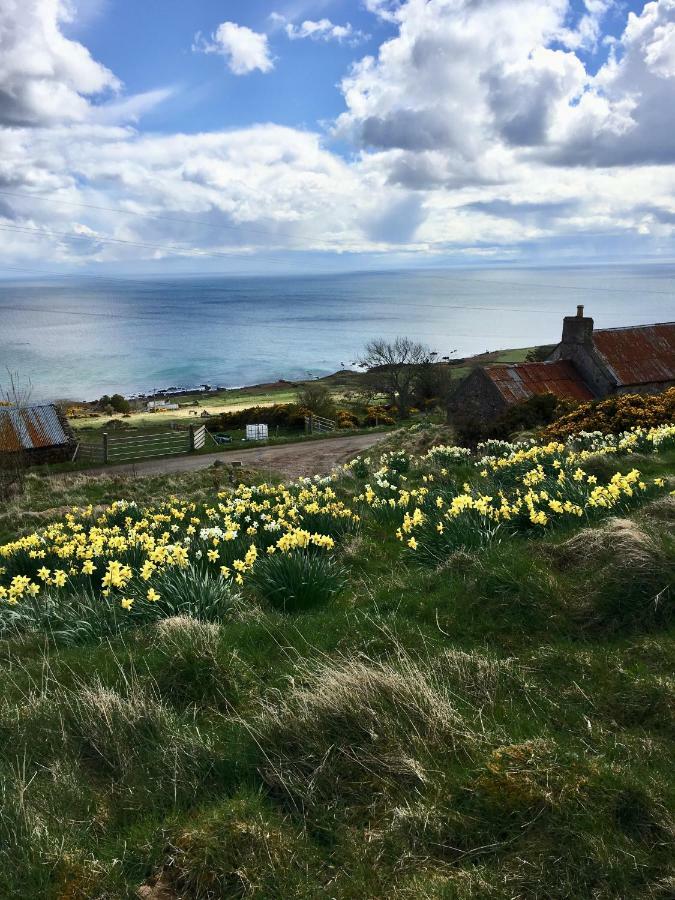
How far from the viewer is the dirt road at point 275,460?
30289 mm

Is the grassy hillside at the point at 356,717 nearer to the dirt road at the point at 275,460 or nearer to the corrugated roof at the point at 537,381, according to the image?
the dirt road at the point at 275,460

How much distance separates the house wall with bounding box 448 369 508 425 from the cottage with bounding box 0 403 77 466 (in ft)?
72.4

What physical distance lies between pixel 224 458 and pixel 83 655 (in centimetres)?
2834

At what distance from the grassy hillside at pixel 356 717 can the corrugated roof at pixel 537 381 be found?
2526 centimetres

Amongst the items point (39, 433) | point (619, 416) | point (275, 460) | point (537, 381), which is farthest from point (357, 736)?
point (39, 433)

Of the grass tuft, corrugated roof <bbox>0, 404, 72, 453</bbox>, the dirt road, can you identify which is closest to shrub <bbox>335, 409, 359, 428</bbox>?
the dirt road

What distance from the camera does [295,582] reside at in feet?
22.4

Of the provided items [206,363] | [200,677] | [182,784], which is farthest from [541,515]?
[206,363]

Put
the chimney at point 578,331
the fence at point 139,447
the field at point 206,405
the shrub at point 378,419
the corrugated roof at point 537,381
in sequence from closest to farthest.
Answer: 1. the corrugated roof at point 537,381
2. the chimney at point 578,331
3. the fence at point 139,447
4. the shrub at point 378,419
5. the field at point 206,405

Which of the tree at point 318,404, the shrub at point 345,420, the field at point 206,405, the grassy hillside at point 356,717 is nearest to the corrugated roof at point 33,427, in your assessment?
the field at point 206,405

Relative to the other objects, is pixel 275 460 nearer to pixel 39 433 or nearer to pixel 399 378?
pixel 39 433

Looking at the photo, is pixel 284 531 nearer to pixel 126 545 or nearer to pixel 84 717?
pixel 126 545

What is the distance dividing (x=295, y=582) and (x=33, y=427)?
3516 centimetres

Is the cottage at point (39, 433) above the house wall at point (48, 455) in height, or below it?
above
